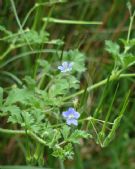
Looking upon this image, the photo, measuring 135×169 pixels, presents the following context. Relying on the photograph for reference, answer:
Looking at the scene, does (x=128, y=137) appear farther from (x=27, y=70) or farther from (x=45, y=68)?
(x=45, y=68)

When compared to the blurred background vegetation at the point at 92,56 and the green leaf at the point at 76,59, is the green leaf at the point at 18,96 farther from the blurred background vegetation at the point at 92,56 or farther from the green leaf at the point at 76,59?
the blurred background vegetation at the point at 92,56

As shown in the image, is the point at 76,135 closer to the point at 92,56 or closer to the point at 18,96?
the point at 18,96

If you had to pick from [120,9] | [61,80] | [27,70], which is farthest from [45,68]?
[120,9]

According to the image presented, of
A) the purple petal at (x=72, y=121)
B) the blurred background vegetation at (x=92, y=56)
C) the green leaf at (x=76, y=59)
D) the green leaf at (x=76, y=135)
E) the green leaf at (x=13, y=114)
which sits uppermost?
the green leaf at (x=76, y=59)

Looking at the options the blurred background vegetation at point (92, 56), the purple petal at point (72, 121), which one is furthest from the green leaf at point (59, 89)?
the blurred background vegetation at point (92, 56)

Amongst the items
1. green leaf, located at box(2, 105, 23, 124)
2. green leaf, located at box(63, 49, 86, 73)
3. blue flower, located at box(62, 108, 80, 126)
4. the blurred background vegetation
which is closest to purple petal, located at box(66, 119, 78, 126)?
blue flower, located at box(62, 108, 80, 126)

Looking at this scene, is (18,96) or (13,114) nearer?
(13,114)

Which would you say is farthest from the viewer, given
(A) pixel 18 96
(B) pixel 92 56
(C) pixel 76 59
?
(B) pixel 92 56

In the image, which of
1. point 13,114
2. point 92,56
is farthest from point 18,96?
point 92,56

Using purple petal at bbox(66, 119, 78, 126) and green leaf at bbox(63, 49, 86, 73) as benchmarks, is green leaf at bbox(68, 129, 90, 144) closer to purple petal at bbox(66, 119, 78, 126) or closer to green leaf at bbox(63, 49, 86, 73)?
purple petal at bbox(66, 119, 78, 126)
